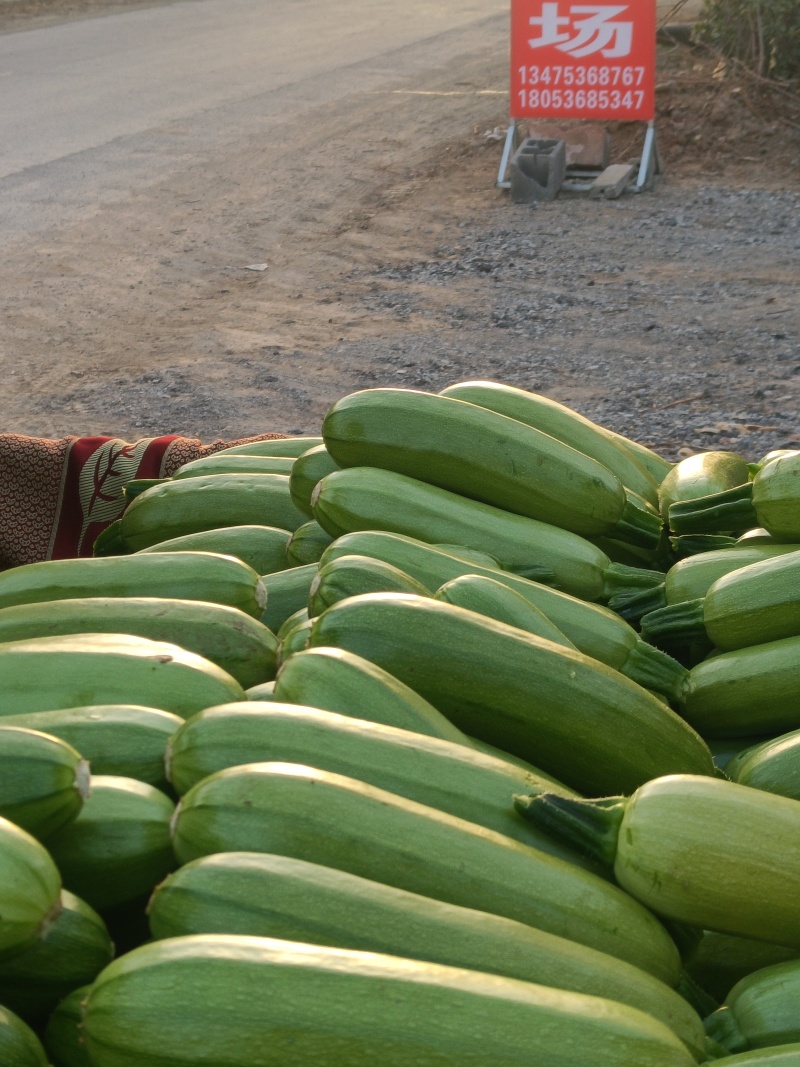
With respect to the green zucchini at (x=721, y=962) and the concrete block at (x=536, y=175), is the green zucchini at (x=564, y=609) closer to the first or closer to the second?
the green zucchini at (x=721, y=962)

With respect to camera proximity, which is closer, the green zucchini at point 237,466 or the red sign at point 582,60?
the green zucchini at point 237,466

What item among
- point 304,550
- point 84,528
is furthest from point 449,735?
point 84,528

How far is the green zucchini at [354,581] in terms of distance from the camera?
6.15 feet

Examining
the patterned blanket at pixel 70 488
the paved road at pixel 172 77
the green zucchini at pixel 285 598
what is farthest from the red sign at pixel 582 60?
the green zucchini at pixel 285 598

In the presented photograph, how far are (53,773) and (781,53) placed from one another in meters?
11.2

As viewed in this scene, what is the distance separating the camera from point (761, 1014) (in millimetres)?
1328

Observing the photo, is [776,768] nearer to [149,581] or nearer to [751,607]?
[751,607]

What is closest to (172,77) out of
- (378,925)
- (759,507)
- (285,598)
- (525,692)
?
(285,598)

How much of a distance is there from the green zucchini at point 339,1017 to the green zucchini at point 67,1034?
0.34ft

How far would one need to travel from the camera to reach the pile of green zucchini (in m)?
1.15

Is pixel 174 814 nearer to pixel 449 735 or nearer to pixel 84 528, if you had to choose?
pixel 449 735

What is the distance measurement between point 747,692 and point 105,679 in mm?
970

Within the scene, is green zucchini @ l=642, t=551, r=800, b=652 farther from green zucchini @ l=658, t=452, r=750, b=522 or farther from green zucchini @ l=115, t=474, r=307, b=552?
green zucchini @ l=115, t=474, r=307, b=552

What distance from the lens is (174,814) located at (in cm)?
140
